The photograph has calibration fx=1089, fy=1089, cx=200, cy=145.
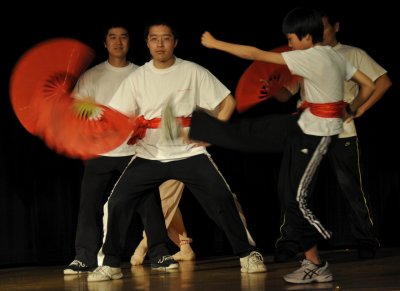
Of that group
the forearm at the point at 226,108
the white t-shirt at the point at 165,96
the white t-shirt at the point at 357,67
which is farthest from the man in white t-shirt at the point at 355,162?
the white t-shirt at the point at 165,96

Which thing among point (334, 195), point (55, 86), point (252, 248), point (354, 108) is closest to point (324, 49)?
point (354, 108)

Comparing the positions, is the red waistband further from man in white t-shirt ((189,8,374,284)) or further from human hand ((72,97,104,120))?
man in white t-shirt ((189,8,374,284))

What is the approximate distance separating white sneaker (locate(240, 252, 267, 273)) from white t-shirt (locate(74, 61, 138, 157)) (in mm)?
1018

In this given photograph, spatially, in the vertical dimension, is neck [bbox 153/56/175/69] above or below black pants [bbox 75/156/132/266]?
above

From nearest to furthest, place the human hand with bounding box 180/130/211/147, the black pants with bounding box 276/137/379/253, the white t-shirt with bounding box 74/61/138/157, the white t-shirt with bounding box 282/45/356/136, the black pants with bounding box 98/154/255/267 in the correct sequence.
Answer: the white t-shirt with bounding box 282/45/356/136 → the human hand with bounding box 180/130/211/147 → the black pants with bounding box 98/154/255/267 → the white t-shirt with bounding box 74/61/138/157 → the black pants with bounding box 276/137/379/253

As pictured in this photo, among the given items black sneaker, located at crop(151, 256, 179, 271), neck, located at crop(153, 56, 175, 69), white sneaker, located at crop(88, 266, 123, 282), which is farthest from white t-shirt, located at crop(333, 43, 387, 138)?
white sneaker, located at crop(88, 266, 123, 282)

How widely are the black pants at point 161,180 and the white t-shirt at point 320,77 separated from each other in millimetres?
699

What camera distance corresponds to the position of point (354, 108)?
18.5 feet

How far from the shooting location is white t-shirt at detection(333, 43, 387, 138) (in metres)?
6.68

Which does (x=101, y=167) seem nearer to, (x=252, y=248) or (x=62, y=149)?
(x=62, y=149)

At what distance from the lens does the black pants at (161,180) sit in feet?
19.4

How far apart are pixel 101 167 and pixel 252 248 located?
1.10m

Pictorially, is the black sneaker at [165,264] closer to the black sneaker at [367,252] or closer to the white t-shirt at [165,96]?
the white t-shirt at [165,96]

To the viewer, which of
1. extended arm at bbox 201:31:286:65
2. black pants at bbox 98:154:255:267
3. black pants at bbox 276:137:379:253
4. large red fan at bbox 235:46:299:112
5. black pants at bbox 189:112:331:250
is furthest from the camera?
black pants at bbox 276:137:379:253
